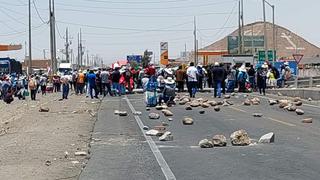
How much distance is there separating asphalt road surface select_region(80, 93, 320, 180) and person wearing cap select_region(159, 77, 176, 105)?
591cm

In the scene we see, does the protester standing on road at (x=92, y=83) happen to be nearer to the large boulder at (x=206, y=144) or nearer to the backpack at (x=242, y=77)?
the backpack at (x=242, y=77)

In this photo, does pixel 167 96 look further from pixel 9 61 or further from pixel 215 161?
pixel 9 61

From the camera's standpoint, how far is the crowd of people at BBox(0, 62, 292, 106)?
27609 mm

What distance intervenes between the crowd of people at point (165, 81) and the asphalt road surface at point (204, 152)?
621cm

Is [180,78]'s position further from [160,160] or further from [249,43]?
[249,43]

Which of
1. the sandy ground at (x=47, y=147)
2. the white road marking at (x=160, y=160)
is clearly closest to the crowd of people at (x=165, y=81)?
the sandy ground at (x=47, y=147)

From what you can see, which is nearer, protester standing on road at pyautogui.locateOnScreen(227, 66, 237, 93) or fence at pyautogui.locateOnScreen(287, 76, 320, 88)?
protester standing on road at pyautogui.locateOnScreen(227, 66, 237, 93)

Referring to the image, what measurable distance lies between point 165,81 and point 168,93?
508 millimetres

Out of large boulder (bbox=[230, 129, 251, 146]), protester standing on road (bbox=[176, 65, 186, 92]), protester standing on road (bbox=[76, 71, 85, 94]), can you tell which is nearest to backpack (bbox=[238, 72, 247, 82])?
protester standing on road (bbox=[176, 65, 186, 92])

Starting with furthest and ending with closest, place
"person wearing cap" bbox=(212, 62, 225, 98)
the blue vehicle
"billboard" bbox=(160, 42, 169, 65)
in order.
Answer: the blue vehicle < "billboard" bbox=(160, 42, 169, 65) < "person wearing cap" bbox=(212, 62, 225, 98)

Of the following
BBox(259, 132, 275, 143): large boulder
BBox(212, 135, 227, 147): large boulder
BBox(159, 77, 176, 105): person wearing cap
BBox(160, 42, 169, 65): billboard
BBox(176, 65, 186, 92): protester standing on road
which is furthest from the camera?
BBox(160, 42, 169, 65): billboard

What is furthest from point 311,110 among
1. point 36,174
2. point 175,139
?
point 36,174

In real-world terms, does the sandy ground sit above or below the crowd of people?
below

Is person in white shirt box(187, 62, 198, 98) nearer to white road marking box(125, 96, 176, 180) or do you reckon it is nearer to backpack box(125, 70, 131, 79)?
backpack box(125, 70, 131, 79)
